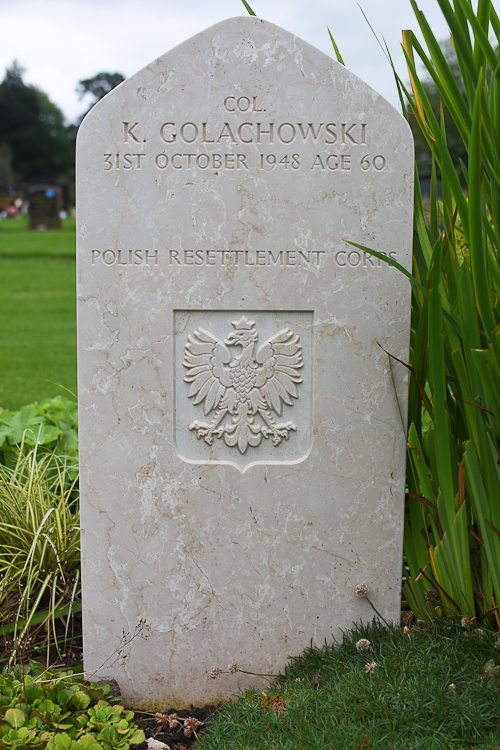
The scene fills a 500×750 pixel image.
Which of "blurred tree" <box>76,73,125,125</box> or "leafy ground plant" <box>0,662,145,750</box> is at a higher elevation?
"blurred tree" <box>76,73,125,125</box>

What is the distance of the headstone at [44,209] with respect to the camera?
85.1 ft

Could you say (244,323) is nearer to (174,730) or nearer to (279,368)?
(279,368)

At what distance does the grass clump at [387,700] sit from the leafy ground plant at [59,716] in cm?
31

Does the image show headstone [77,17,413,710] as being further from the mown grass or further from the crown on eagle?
the mown grass

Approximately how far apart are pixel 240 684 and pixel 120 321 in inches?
55.3

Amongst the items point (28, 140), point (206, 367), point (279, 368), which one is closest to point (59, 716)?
point (206, 367)

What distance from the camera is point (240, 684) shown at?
221cm

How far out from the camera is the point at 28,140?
60312 mm

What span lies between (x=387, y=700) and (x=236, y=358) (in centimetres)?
117

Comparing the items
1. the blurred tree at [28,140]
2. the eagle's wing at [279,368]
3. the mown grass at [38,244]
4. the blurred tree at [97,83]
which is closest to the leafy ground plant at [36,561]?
the eagle's wing at [279,368]

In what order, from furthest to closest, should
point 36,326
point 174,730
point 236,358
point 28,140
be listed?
point 28,140 → point 36,326 → point 236,358 → point 174,730

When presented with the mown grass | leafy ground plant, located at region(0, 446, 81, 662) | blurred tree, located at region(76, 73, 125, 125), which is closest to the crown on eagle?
leafy ground plant, located at region(0, 446, 81, 662)

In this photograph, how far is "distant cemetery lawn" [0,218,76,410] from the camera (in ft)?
18.8

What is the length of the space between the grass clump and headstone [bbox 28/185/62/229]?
87.7 ft
